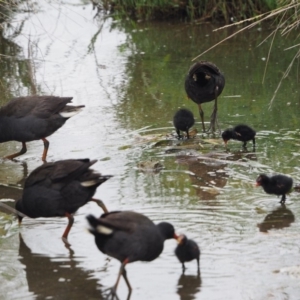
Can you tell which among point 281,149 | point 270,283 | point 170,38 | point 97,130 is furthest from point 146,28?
point 270,283

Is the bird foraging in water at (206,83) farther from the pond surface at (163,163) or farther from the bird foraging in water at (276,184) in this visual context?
the bird foraging in water at (276,184)

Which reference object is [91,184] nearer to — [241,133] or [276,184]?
[276,184]

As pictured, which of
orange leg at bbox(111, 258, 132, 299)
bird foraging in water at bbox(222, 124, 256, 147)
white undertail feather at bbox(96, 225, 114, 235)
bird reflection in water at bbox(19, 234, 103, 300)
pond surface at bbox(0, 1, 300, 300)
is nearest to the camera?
orange leg at bbox(111, 258, 132, 299)

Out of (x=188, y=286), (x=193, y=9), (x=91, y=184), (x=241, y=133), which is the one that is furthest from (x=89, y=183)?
(x=193, y=9)

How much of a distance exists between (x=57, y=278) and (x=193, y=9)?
10322 mm

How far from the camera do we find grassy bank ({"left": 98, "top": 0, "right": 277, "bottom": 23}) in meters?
14.4

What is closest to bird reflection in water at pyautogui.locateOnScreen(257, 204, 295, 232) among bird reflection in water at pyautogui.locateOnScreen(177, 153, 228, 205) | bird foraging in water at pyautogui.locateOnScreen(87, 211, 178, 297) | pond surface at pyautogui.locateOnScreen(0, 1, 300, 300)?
pond surface at pyautogui.locateOnScreen(0, 1, 300, 300)

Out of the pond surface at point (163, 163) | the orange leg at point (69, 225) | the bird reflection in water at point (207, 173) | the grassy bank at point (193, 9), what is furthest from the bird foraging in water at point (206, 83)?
the grassy bank at point (193, 9)

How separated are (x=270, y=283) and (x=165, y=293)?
2.37 ft

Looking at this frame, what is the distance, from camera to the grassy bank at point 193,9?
47.3 feet

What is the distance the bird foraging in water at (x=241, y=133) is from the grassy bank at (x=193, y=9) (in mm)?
5999

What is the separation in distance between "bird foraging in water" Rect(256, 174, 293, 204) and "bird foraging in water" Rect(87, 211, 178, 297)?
1662mm

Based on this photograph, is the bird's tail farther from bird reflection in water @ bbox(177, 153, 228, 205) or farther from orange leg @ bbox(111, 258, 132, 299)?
orange leg @ bbox(111, 258, 132, 299)

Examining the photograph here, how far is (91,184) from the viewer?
6.21 m
